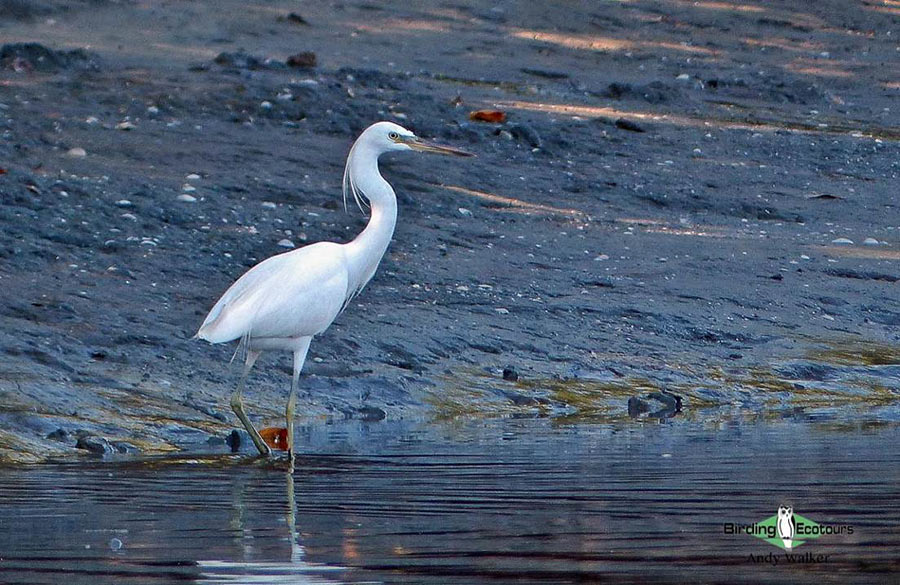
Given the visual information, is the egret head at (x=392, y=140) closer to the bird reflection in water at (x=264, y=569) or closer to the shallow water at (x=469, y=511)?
the shallow water at (x=469, y=511)

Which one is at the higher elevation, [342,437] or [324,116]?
[324,116]

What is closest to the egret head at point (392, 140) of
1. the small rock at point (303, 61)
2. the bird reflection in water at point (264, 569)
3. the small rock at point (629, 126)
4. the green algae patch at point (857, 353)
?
the green algae patch at point (857, 353)

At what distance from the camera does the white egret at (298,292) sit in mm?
8852

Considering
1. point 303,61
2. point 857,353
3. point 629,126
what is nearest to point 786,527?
point 857,353

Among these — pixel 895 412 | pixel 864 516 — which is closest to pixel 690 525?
pixel 864 516

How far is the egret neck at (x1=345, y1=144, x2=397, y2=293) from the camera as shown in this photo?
31.4ft

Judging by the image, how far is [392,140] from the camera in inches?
391

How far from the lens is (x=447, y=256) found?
1295 cm

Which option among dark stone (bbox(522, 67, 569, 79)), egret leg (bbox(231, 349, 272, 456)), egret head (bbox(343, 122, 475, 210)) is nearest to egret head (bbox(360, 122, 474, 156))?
egret head (bbox(343, 122, 475, 210))

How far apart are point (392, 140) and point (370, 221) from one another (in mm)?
550

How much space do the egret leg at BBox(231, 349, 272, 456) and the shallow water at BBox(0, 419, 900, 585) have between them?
0.21m

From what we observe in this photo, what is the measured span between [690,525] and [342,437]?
351 cm

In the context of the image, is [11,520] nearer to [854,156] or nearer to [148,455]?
[148,455]

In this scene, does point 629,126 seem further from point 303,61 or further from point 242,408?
point 242,408
